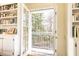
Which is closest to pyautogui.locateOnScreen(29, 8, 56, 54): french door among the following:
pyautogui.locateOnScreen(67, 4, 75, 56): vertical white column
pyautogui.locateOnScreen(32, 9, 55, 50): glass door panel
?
pyautogui.locateOnScreen(32, 9, 55, 50): glass door panel

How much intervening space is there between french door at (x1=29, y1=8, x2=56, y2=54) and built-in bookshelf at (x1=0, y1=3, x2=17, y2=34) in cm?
29

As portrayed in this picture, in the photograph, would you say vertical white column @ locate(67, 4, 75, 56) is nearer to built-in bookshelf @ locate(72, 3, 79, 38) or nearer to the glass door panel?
built-in bookshelf @ locate(72, 3, 79, 38)

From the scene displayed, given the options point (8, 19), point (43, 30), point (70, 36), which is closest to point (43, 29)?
point (43, 30)

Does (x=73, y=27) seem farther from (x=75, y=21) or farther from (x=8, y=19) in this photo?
(x=8, y=19)

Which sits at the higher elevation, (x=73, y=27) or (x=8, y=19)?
(x=8, y=19)

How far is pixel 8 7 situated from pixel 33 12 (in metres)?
0.39

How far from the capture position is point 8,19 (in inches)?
75.5

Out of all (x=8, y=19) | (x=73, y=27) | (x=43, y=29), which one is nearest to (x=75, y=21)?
(x=73, y=27)

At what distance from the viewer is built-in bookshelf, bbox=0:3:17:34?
1.83 metres

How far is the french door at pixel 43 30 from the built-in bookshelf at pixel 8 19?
29 centimetres

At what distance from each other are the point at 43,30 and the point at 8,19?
0.58 m

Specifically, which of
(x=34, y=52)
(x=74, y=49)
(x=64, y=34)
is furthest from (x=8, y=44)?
(x=74, y=49)

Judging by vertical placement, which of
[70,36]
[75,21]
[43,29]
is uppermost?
[75,21]

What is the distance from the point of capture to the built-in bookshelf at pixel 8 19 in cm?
183
